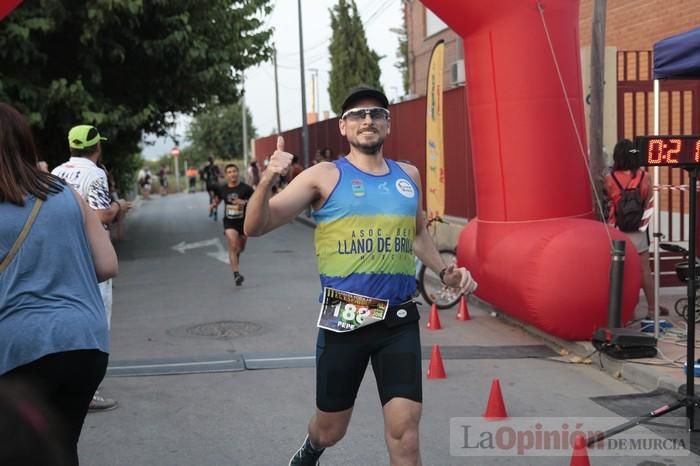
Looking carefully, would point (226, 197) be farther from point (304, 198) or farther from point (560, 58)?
point (304, 198)

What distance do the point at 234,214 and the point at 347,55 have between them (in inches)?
1836

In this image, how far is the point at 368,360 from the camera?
375 centimetres

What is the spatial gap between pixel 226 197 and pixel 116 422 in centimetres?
690

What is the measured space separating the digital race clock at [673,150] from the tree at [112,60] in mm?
10398

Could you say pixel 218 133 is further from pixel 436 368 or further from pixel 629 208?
pixel 436 368

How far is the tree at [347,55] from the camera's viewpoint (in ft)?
188

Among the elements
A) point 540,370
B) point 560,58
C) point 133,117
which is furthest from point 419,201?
point 133,117

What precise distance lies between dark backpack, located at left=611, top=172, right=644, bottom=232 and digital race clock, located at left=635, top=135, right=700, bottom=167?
2.87 m

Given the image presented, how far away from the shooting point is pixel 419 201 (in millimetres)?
4023

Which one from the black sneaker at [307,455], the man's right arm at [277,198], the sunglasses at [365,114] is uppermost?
the sunglasses at [365,114]

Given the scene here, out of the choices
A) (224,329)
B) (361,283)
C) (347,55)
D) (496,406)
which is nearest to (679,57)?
(496,406)

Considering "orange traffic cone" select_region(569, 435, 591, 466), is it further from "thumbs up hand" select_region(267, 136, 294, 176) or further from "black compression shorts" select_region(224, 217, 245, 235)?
"black compression shorts" select_region(224, 217, 245, 235)

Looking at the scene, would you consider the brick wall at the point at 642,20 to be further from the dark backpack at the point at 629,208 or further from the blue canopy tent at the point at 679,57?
the blue canopy tent at the point at 679,57

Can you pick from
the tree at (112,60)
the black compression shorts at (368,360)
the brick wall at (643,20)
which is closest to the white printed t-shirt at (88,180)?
the black compression shorts at (368,360)
